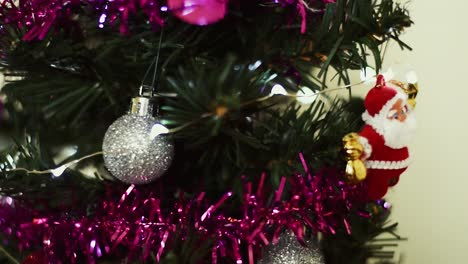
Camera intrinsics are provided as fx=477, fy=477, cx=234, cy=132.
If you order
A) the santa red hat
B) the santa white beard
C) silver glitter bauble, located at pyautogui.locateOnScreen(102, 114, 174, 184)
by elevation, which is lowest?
silver glitter bauble, located at pyautogui.locateOnScreen(102, 114, 174, 184)

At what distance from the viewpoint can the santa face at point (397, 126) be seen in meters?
0.46

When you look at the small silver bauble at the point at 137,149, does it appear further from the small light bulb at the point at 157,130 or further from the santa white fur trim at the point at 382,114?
the santa white fur trim at the point at 382,114

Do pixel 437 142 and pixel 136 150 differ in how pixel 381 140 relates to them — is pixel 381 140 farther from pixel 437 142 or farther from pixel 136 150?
pixel 437 142

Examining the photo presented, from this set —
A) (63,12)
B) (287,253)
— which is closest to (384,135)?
(287,253)

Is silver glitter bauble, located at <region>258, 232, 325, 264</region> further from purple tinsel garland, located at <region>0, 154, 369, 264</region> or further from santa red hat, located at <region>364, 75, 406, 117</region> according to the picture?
santa red hat, located at <region>364, 75, 406, 117</region>

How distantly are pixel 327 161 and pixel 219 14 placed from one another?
186mm

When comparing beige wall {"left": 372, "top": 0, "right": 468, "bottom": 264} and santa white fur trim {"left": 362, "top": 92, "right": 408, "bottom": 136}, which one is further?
beige wall {"left": 372, "top": 0, "right": 468, "bottom": 264}

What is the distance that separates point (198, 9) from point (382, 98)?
20 centimetres

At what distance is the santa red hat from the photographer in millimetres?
466

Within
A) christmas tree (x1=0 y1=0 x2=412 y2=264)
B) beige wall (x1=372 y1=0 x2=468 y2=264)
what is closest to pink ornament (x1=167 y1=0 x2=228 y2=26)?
christmas tree (x1=0 y1=0 x2=412 y2=264)

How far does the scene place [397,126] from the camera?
0.46 m

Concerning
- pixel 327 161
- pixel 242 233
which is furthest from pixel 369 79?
pixel 242 233

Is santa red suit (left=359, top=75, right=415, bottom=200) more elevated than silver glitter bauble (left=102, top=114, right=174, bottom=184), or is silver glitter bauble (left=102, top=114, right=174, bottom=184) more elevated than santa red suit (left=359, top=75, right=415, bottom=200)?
santa red suit (left=359, top=75, right=415, bottom=200)

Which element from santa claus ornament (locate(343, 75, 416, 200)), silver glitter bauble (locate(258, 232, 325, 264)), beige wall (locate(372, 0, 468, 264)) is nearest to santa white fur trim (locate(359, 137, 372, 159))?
santa claus ornament (locate(343, 75, 416, 200))
